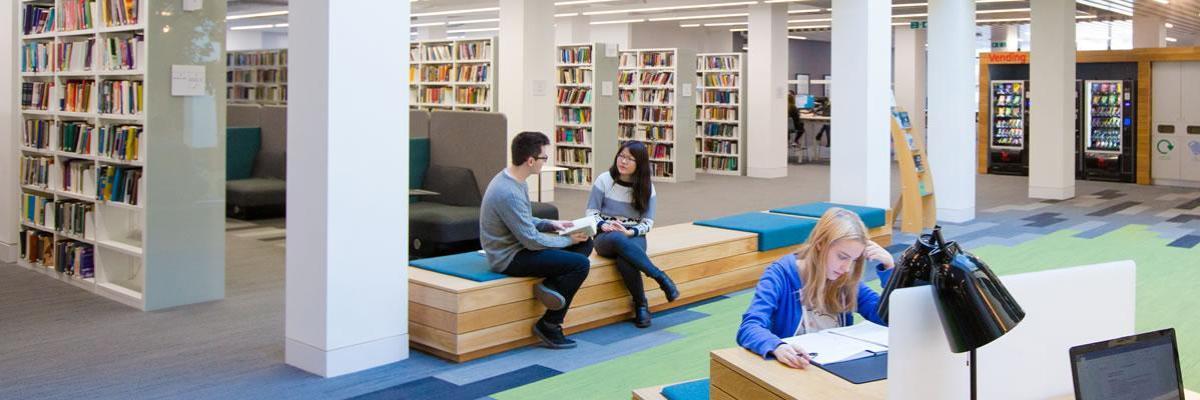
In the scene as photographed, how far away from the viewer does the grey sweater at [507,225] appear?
5629 millimetres

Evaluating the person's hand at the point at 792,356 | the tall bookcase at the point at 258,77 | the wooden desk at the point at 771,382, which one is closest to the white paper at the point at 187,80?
the wooden desk at the point at 771,382

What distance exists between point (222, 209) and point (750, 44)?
38.9ft

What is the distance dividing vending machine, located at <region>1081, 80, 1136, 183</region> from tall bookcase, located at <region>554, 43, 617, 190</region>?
7.92 metres

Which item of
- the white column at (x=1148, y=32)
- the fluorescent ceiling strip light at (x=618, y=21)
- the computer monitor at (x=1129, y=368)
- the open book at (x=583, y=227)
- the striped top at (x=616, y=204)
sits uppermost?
the fluorescent ceiling strip light at (x=618, y=21)

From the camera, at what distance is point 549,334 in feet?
19.0

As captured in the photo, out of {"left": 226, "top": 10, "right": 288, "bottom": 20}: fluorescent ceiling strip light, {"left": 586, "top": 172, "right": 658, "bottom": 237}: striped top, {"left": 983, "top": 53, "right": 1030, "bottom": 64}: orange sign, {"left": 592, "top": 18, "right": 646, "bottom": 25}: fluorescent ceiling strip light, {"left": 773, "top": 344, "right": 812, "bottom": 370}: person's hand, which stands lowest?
{"left": 773, "top": 344, "right": 812, "bottom": 370}: person's hand

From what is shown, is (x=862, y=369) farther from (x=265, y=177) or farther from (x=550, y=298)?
(x=265, y=177)

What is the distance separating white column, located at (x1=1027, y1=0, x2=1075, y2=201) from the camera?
13.6m

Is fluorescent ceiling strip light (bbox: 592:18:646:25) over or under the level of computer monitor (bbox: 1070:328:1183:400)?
over

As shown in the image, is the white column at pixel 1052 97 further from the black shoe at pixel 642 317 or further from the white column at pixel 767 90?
the black shoe at pixel 642 317

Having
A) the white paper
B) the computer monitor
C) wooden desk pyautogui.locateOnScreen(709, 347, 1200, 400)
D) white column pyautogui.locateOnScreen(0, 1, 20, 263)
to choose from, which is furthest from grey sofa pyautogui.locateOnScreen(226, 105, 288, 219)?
the computer monitor

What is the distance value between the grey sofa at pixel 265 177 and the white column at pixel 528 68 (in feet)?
9.81

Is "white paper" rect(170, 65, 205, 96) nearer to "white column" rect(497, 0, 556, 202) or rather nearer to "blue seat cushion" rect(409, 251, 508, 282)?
"blue seat cushion" rect(409, 251, 508, 282)

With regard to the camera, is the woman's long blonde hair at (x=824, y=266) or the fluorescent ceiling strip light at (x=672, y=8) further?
the fluorescent ceiling strip light at (x=672, y=8)
